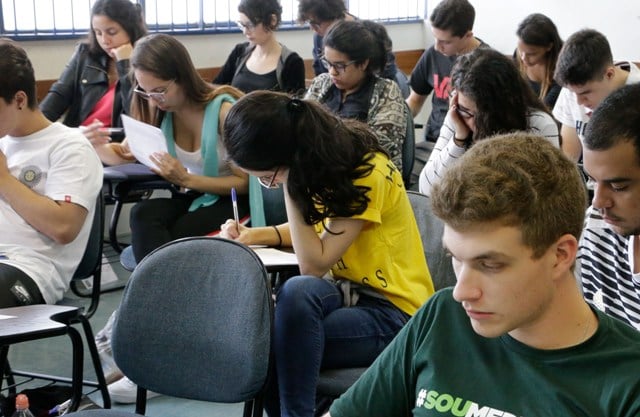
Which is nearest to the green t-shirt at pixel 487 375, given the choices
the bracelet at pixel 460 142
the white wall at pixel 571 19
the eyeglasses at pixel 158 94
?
the bracelet at pixel 460 142

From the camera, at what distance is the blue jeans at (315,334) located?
6.84ft

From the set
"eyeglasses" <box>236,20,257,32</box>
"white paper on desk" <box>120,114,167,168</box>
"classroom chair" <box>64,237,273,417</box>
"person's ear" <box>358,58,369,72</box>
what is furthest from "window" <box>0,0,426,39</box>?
"classroom chair" <box>64,237,273,417</box>

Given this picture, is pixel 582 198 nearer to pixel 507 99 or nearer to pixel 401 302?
pixel 401 302

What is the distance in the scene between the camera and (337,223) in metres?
2.21

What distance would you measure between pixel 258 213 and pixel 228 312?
93 cm

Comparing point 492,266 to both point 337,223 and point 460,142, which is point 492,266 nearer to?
point 337,223

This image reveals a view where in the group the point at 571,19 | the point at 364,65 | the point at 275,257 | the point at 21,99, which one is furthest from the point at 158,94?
the point at 571,19

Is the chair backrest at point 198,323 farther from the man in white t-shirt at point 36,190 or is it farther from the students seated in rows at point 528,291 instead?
the students seated in rows at point 528,291

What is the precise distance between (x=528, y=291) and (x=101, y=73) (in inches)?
125

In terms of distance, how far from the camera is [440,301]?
132 centimetres

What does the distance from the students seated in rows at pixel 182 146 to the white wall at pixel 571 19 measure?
125 inches

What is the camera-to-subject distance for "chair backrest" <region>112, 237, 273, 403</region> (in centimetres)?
191

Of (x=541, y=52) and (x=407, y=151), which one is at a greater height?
(x=541, y=52)

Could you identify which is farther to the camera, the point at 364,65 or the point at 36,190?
the point at 364,65
